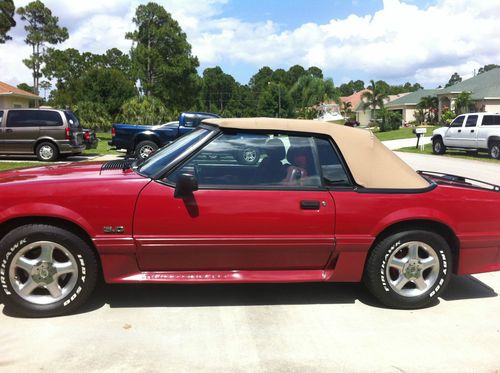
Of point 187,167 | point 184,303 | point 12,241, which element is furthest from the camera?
point 184,303

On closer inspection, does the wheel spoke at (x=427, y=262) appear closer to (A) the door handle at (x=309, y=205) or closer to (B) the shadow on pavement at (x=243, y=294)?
(B) the shadow on pavement at (x=243, y=294)

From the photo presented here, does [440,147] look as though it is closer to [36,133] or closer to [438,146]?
[438,146]

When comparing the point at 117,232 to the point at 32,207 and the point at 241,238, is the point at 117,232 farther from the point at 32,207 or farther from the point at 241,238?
the point at 241,238

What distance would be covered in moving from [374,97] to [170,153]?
53094mm

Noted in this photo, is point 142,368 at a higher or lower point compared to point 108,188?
lower

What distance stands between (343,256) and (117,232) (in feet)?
5.89

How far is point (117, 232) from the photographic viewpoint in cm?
361

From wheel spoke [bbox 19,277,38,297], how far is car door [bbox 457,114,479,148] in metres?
19.9

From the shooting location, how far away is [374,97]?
5406cm

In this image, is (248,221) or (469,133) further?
(469,133)

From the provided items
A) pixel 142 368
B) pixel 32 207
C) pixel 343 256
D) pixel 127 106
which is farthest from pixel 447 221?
pixel 127 106

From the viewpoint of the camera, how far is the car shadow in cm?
406

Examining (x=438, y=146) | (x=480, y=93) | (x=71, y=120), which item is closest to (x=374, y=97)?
(x=480, y=93)

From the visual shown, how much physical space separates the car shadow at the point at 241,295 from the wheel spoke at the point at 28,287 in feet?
0.99
